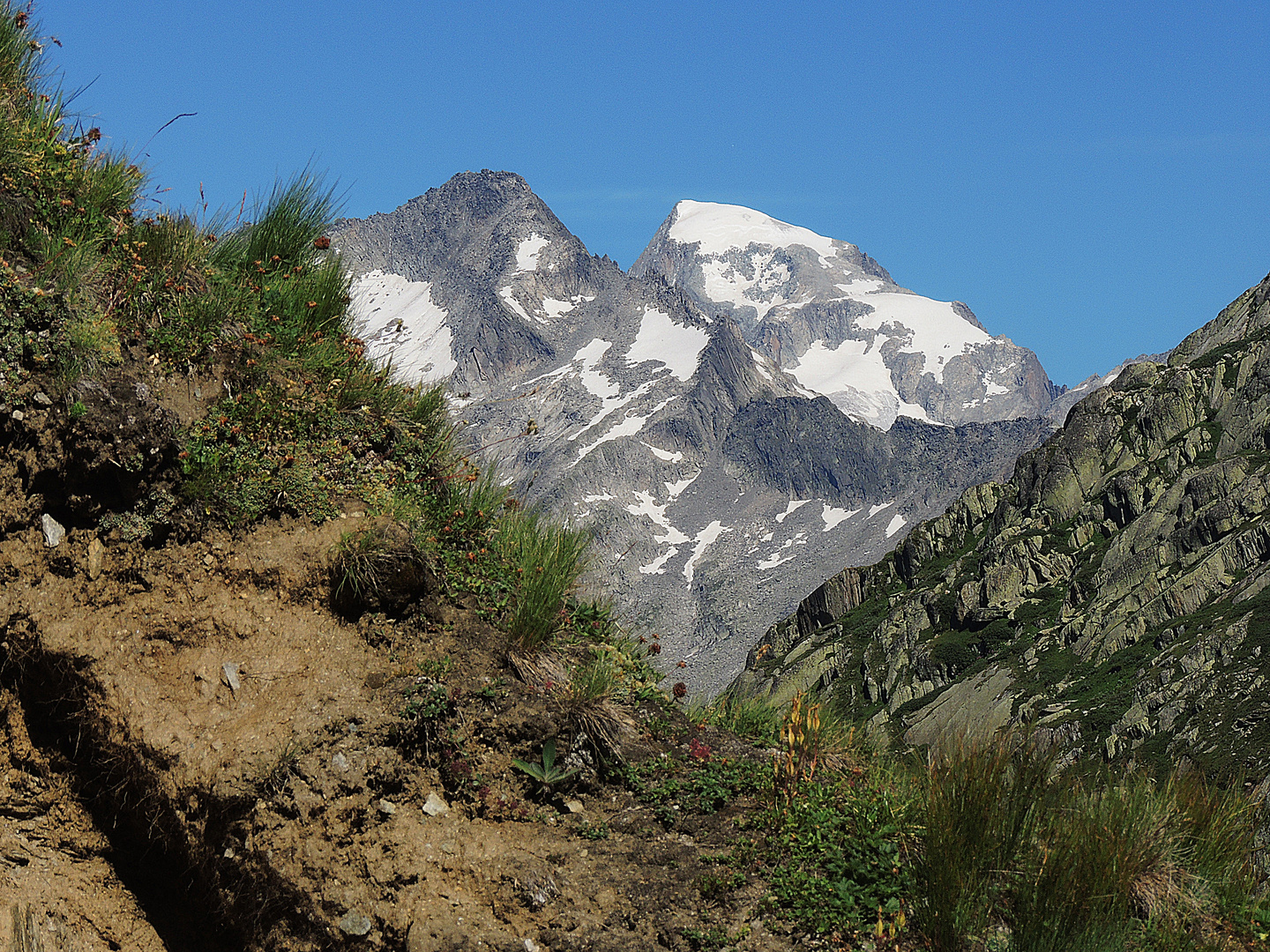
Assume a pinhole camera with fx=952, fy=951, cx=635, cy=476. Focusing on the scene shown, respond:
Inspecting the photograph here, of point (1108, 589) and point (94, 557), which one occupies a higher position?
point (1108, 589)

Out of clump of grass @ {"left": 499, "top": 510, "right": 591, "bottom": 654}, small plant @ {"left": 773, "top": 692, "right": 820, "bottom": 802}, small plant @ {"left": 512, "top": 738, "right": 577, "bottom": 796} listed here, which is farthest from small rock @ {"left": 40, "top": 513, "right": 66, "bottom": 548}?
small plant @ {"left": 773, "top": 692, "right": 820, "bottom": 802}

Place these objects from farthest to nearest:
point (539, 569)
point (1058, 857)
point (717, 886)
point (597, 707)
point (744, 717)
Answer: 1. point (744, 717)
2. point (539, 569)
3. point (597, 707)
4. point (717, 886)
5. point (1058, 857)

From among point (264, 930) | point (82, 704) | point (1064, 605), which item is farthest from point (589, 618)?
point (1064, 605)

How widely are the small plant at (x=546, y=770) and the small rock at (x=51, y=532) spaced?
11.9 feet

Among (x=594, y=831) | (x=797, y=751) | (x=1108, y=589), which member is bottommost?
(x=594, y=831)

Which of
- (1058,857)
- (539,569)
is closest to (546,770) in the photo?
(539,569)

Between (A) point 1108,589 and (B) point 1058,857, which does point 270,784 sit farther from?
(A) point 1108,589

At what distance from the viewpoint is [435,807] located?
20.9ft

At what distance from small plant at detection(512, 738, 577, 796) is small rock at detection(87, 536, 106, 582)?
3.30m

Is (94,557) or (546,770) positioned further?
(94,557)

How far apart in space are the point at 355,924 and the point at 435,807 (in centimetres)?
83

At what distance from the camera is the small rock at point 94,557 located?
6844mm

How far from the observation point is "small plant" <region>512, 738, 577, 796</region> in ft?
21.5

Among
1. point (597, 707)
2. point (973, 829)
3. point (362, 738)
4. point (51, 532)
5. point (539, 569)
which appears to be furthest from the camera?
point (539, 569)
